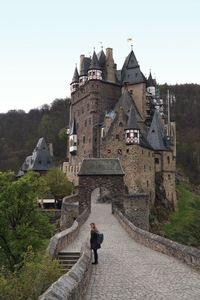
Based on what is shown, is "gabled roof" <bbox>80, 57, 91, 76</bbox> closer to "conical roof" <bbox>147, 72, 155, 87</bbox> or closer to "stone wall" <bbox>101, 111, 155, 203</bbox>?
"conical roof" <bbox>147, 72, 155, 87</bbox>

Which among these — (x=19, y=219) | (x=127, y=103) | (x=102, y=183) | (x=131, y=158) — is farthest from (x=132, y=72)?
(x=19, y=219)

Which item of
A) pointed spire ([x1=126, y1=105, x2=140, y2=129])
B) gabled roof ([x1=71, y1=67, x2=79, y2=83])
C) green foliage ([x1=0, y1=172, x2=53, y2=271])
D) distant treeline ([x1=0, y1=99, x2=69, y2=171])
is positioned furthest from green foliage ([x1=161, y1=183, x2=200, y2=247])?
distant treeline ([x1=0, y1=99, x2=69, y2=171])

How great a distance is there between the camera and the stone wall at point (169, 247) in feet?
48.0

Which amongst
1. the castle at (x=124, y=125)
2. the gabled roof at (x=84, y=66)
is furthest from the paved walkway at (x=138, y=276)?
the gabled roof at (x=84, y=66)

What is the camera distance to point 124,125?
179 ft

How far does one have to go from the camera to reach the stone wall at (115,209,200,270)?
14633 millimetres

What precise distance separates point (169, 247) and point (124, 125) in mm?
37887

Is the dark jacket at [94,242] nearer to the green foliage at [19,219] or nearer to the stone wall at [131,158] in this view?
the green foliage at [19,219]

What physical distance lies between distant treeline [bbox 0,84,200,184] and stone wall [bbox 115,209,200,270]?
70302 mm

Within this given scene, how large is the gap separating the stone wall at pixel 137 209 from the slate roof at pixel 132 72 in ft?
92.1

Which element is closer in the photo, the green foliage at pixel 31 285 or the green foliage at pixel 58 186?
the green foliage at pixel 31 285

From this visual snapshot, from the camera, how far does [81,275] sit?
1048 cm

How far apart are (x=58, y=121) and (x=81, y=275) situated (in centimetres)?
10025

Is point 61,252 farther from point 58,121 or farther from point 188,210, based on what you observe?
point 58,121
